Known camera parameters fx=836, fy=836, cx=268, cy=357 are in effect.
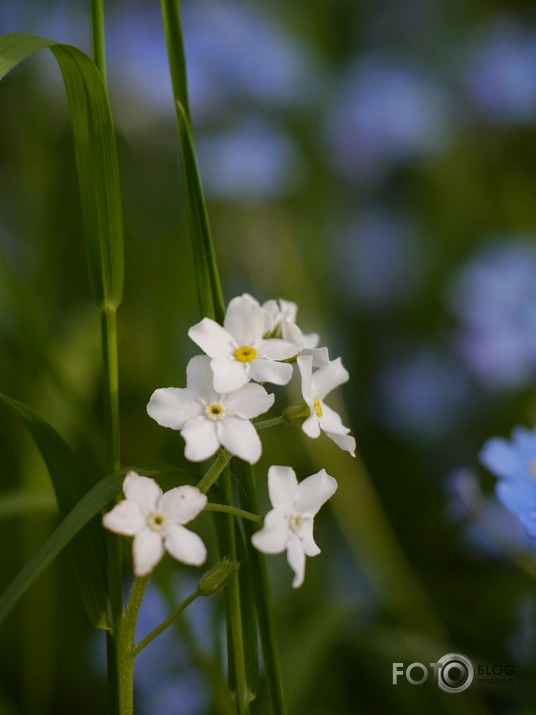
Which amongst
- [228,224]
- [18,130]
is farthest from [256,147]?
[18,130]

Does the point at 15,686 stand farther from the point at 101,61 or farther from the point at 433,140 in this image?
the point at 433,140

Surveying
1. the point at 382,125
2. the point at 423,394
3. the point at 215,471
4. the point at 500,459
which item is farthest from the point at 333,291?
the point at 215,471

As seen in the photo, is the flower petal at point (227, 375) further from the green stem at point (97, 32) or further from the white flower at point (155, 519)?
the green stem at point (97, 32)

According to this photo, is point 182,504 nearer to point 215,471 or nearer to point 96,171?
point 215,471

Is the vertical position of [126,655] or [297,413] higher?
[297,413]

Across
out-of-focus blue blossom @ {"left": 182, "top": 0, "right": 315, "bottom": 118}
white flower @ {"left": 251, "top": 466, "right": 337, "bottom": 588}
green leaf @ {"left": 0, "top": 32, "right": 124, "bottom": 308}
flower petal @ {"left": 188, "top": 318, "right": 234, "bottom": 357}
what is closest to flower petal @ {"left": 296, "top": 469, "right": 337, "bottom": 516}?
white flower @ {"left": 251, "top": 466, "right": 337, "bottom": 588}

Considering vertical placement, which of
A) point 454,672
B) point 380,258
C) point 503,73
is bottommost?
point 454,672
